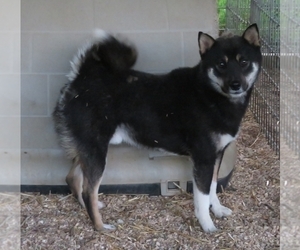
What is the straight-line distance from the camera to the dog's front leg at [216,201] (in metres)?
3.71

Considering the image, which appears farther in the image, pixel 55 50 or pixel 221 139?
pixel 55 50

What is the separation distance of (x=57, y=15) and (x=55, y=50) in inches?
9.0

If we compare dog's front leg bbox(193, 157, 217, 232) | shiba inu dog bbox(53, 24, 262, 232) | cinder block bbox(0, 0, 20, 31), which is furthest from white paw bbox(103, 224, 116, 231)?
cinder block bbox(0, 0, 20, 31)

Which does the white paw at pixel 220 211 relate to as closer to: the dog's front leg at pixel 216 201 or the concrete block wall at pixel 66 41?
the dog's front leg at pixel 216 201

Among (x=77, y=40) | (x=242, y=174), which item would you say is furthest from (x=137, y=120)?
(x=242, y=174)

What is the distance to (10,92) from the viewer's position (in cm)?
391

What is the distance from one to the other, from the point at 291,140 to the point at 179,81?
1.42 metres

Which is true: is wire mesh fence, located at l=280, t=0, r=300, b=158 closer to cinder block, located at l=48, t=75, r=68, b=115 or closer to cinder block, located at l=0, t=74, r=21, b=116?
cinder block, located at l=48, t=75, r=68, b=115

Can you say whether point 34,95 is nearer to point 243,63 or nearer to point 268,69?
point 243,63

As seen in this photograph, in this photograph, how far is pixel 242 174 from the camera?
4336 millimetres

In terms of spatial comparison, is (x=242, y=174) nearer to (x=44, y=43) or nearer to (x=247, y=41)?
(x=247, y=41)

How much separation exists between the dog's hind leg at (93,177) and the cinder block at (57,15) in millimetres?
911

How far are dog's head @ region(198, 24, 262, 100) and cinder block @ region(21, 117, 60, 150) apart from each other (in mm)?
1178

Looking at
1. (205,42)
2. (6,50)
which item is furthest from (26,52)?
(205,42)
